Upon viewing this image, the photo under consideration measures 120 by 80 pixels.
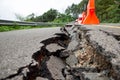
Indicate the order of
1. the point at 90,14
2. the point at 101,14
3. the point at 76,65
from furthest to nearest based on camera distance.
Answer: the point at 101,14 < the point at 90,14 < the point at 76,65

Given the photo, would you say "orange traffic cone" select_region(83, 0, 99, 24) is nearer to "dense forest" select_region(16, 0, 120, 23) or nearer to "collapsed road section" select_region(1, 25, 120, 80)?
"dense forest" select_region(16, 0, 120, 23)

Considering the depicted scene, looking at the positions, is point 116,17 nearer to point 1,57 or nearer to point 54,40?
point 54,40

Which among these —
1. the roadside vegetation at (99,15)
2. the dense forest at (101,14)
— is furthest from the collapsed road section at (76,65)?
the dense forest at (101,14)

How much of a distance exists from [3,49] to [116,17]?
14.0 meters

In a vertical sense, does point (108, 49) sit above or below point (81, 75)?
above

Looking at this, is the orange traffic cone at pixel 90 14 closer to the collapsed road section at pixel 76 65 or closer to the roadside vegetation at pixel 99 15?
the roadside vegetation at pixel 99 15

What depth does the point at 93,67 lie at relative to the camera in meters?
2.43

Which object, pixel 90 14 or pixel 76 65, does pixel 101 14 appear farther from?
pixel 76 65

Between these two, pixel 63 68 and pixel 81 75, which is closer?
pixel 81 75

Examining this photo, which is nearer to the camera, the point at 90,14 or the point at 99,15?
the point at 90,14

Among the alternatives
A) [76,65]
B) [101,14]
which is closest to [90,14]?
[76,65]

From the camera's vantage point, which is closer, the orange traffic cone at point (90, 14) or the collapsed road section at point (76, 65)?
the collapsed road section at point (76, 65)

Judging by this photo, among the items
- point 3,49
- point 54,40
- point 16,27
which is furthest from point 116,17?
point 3,49

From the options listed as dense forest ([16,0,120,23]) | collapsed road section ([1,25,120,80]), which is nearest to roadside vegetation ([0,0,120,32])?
dense forest ([16,0,120,23])
